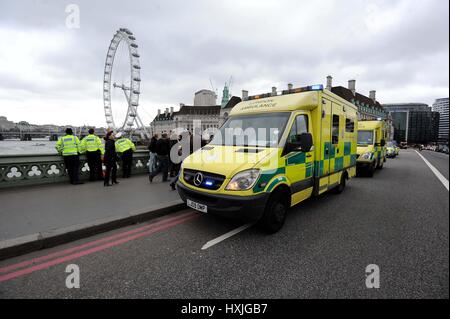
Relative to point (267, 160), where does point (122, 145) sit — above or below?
above

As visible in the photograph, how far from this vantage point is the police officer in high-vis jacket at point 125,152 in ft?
27.7

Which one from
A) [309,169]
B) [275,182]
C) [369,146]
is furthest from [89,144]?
[369,146]

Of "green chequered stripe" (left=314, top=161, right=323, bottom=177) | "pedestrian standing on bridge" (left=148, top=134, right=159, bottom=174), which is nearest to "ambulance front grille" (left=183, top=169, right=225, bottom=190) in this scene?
"green chequered stripe" (left=314, top=161, right=323, bottom=177)

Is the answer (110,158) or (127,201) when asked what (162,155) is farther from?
(127,201)

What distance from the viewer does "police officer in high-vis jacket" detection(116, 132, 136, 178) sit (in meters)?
8.44

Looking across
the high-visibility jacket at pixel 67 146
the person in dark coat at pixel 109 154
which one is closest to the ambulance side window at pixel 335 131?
the person in dark coat at pixel 109 154

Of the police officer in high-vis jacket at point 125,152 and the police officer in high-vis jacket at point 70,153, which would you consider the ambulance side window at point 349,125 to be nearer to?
the police officer in high-vis jacket at point 125,152

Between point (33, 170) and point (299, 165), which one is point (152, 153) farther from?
point (299, 165)

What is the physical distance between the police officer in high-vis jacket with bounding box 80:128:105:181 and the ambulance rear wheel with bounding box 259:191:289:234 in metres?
6.69

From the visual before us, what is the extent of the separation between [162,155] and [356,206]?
624 centimetres

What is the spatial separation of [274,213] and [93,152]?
22.5 feet

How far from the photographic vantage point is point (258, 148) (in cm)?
406

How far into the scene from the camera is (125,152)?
8.51 m
